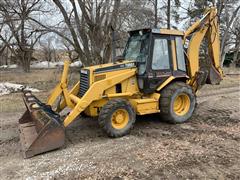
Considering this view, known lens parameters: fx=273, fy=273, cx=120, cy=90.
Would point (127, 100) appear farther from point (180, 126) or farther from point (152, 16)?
point (152, 16)

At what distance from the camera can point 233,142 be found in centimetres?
516

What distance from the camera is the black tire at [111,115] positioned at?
204 inches

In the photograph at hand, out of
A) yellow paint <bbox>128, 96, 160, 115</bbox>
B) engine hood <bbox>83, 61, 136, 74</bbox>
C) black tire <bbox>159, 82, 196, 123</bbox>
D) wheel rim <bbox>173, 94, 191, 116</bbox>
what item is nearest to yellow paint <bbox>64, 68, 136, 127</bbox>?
engine hood <bbox>83, 61, 136, 74</bbox>

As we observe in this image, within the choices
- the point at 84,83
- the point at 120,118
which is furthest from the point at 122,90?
the point at 84,83

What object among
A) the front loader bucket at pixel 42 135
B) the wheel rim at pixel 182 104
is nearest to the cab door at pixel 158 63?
the wheel rim at pixel 182 104

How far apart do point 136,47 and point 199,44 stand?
5.65 ft

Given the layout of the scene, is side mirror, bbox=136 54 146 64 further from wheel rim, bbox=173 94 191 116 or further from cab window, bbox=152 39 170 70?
wheel rim, bbox=173 94 191 116

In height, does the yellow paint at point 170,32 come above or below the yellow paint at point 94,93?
above

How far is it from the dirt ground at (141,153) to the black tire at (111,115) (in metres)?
0.15

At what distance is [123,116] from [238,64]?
86.1 ft

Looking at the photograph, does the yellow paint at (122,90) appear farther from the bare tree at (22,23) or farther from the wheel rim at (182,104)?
the bare tree at (22,23)

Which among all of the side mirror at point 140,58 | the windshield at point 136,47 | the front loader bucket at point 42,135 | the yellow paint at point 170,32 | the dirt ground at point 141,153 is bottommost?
the dirt ground at point 141,153

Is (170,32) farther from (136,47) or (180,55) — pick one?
(136,47)

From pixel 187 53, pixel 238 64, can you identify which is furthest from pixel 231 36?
pixel 187 53
